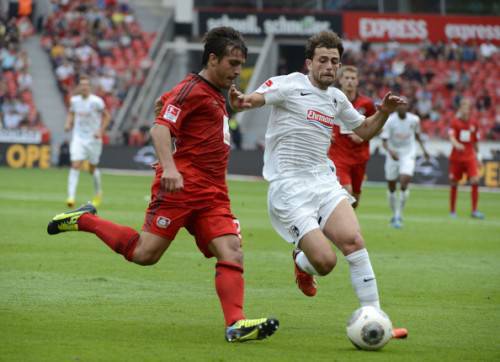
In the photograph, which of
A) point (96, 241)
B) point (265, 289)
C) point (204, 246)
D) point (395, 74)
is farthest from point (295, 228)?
point (395, 74)

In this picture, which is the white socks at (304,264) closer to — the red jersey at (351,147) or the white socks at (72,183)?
the red jersey at (351,147)

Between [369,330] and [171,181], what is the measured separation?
183 cm

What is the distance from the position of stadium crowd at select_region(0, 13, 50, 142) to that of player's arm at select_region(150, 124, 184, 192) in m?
30.4

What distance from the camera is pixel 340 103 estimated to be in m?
8.88

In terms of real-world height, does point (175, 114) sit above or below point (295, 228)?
above

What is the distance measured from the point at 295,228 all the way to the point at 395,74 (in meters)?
33.8

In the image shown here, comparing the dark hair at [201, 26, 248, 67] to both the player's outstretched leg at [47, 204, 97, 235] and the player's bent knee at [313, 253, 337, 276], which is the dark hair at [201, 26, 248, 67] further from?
the player's outstretched leg at [47, 204, 97, 235]

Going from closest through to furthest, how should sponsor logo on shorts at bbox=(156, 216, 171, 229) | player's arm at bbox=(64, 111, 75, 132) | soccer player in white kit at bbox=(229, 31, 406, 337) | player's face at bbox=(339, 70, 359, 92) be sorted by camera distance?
sponsor logo on shorts at bbox=(156, 216, 171, 229), soccer player in white kit at bbox=(229, 31, 406, 337), player's face at bbox=(339, 70, 359, 92), player's arm at bbox=(64, 111, 75, 132)

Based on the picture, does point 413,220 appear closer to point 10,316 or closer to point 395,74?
point 10,316

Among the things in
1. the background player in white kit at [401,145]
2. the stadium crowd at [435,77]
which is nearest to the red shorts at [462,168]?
the background player in white kit at [401,145]

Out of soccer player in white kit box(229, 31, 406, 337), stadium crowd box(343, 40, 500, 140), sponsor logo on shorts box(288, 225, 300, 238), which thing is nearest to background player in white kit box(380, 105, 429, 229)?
soccer player in white kit box(229, 31, 406, 337)

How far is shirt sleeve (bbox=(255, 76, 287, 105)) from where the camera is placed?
8484 millimetres

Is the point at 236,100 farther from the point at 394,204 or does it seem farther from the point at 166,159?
the point at 394,204

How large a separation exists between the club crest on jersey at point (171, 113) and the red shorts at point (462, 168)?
1621 cm
